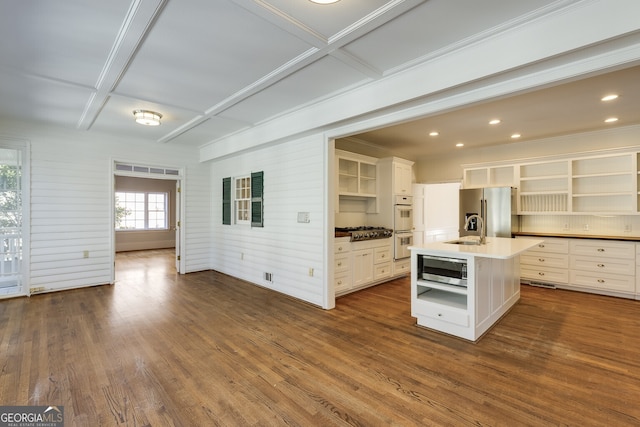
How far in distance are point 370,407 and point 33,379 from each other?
8.76ft

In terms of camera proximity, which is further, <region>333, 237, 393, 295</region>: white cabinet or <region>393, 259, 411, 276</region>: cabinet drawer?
<region>393, 259, 411, 276</region>: cabinet drawer

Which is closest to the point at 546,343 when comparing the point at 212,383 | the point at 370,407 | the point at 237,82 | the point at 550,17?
the point at 370,407

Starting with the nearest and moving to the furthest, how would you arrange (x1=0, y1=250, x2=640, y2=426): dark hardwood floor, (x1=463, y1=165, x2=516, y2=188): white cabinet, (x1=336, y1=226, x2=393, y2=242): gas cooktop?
(x1=0, y1=250, x2=640, y2=426): dark hardwood floor, (x1=336, y1=226, x2=393, y2=242): gas cooktop, (x1=463, y1=165, x2=516, y2=188): white cabinet

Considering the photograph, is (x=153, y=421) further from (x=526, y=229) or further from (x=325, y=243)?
(x=526, y=229)

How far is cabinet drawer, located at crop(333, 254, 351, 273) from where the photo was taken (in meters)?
4.49

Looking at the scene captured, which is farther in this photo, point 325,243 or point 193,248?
point 193,248

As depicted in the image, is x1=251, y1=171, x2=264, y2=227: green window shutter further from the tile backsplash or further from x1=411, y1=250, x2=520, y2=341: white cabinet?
the tile backsplash

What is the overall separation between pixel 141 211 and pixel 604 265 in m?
12.1

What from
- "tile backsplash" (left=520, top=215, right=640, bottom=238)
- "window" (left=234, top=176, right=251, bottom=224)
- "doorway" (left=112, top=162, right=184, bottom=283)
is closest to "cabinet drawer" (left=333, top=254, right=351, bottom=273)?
"window" (left=234, top=176, right=251, bottom=224)

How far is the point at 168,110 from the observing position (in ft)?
13.6

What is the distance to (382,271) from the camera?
539 centimetres

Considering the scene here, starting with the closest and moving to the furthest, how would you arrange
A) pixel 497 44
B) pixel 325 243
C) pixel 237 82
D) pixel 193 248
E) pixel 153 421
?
pixel 153 421 → pixel 497 44 → pixel 237 82 → pixel 325 243 → pixel 193 248

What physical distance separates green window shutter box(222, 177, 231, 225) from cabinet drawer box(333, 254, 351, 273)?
2.75 meters

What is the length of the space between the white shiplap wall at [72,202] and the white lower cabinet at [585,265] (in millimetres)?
7531
